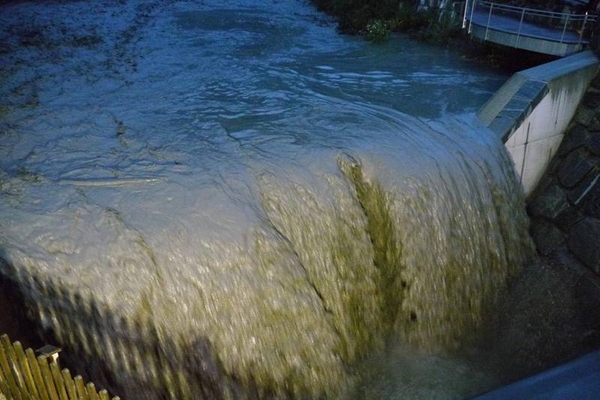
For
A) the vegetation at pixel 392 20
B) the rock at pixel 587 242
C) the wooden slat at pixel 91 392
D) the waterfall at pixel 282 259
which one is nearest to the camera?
the wooden slat at pixel 91 392

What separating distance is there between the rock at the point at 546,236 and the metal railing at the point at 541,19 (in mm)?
2968

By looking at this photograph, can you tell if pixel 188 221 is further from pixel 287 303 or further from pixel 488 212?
pixel 488 212

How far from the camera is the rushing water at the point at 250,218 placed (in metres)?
3.72

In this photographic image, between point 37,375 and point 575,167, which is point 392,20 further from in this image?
point 37,375

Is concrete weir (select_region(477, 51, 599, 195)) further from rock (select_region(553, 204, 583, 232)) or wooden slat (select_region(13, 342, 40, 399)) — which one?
wooden slat (select_region(13, 342, 40, 399))

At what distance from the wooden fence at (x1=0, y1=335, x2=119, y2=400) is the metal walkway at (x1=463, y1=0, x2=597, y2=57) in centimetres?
745

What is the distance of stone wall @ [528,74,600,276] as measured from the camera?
580cm

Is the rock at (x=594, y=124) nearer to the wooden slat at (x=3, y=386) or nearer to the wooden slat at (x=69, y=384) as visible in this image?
the wooden slat at (x=69, y=384)

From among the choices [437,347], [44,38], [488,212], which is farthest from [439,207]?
[44,38]

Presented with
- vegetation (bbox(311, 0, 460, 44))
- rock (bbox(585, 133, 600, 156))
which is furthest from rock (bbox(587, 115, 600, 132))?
vegetation (bbox(311, 0, 460, 44))

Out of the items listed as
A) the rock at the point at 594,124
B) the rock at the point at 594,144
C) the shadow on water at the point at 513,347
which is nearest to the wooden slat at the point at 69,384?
the shadow on water at the point at 513,347

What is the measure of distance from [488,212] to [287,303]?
2595mm

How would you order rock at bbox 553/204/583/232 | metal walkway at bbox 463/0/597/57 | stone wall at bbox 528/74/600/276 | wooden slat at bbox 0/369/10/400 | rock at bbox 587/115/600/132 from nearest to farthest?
1. wooden slat at bbox 0/369/10/400
2. stone wall at bbox 528/74/600/276
3. rock at bbox 553/204/583/232
4. rock at bbox 587/115/600/132
5. metal walkway at bbox 463/0/597/57

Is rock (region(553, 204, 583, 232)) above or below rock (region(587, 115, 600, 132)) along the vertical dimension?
below
